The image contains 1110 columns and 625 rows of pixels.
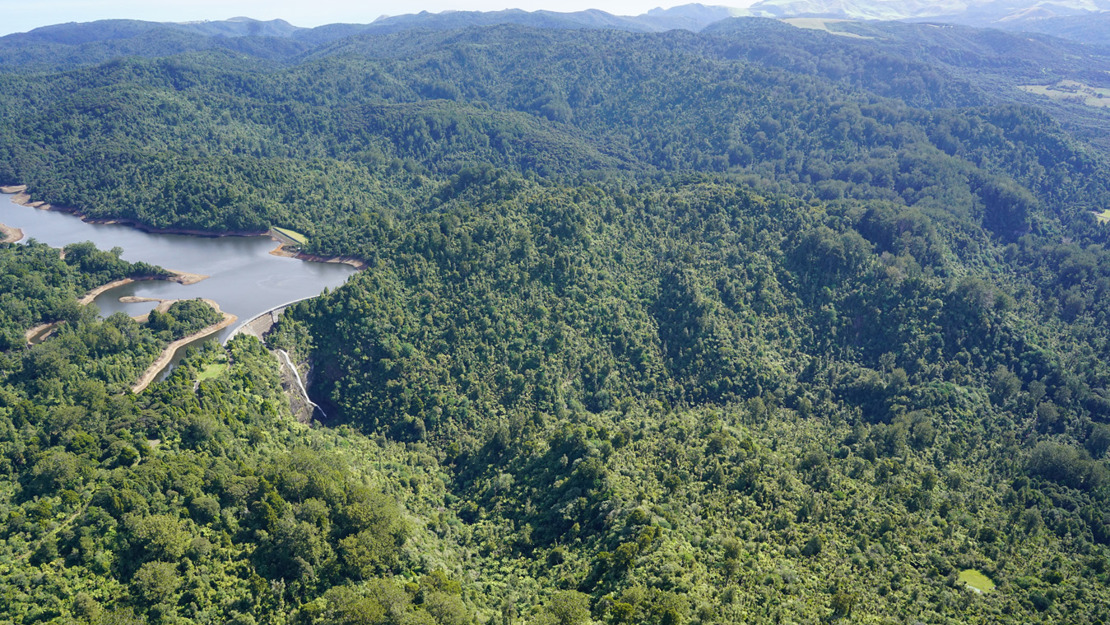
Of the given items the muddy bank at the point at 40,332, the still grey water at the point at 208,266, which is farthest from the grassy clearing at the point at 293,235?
the muddy bank at the point at 40,332

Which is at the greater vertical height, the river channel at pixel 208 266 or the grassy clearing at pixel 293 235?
the grassy clearing at pixel 293 235

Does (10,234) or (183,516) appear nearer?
(183,516)

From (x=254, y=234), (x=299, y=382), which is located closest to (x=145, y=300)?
(x=254, y=234)

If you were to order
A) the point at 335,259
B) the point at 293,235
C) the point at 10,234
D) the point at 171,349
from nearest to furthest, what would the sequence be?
the point at 171,349 → the point at 335,259 → the point at 10,234 → the point at 293,235

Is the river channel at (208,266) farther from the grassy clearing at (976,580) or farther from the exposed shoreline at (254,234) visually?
the grassy clearing at (976,580)

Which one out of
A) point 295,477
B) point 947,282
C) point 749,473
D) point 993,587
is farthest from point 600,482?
point 947,282

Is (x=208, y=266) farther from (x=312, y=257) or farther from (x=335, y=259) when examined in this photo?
(x=335, y=259)

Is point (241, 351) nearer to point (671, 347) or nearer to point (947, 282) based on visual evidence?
point (671, 347)
